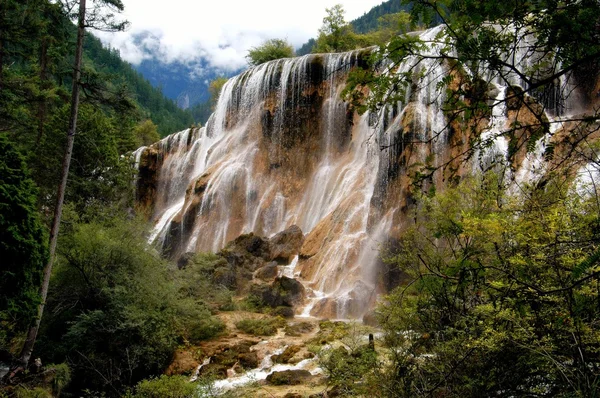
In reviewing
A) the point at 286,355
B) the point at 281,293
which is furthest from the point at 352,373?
the point at 281,293

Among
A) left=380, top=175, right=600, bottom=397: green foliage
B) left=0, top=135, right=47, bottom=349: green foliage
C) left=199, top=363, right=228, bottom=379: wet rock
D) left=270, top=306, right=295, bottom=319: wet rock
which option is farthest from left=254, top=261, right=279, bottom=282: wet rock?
left=380, top=175, right=600, bottom=397: green foliage

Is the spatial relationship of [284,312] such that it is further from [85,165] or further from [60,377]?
[85,165]

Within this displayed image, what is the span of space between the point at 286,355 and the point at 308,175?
Result: 1768 centimetres

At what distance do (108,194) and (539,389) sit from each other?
22153mm

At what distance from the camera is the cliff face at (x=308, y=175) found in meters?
18.4

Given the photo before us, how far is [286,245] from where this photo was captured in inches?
878

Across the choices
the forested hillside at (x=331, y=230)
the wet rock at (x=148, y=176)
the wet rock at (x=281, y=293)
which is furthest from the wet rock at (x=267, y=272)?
the wet rock at (x=148, y=176)

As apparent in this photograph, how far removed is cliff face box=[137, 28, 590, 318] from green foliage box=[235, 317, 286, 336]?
2.08 metres

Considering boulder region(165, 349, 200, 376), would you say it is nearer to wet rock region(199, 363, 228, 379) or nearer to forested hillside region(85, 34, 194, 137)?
wet rock region(199, 363, 228, 379)

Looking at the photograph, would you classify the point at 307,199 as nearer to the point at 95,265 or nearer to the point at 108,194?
the point at 108,194

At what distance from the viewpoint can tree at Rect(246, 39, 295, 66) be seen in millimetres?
41481

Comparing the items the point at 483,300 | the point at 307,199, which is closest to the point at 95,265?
the point at 483,300

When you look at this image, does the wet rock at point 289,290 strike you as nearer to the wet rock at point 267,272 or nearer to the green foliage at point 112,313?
the wet rock at point 267,272

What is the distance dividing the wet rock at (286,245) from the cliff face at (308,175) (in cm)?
89
